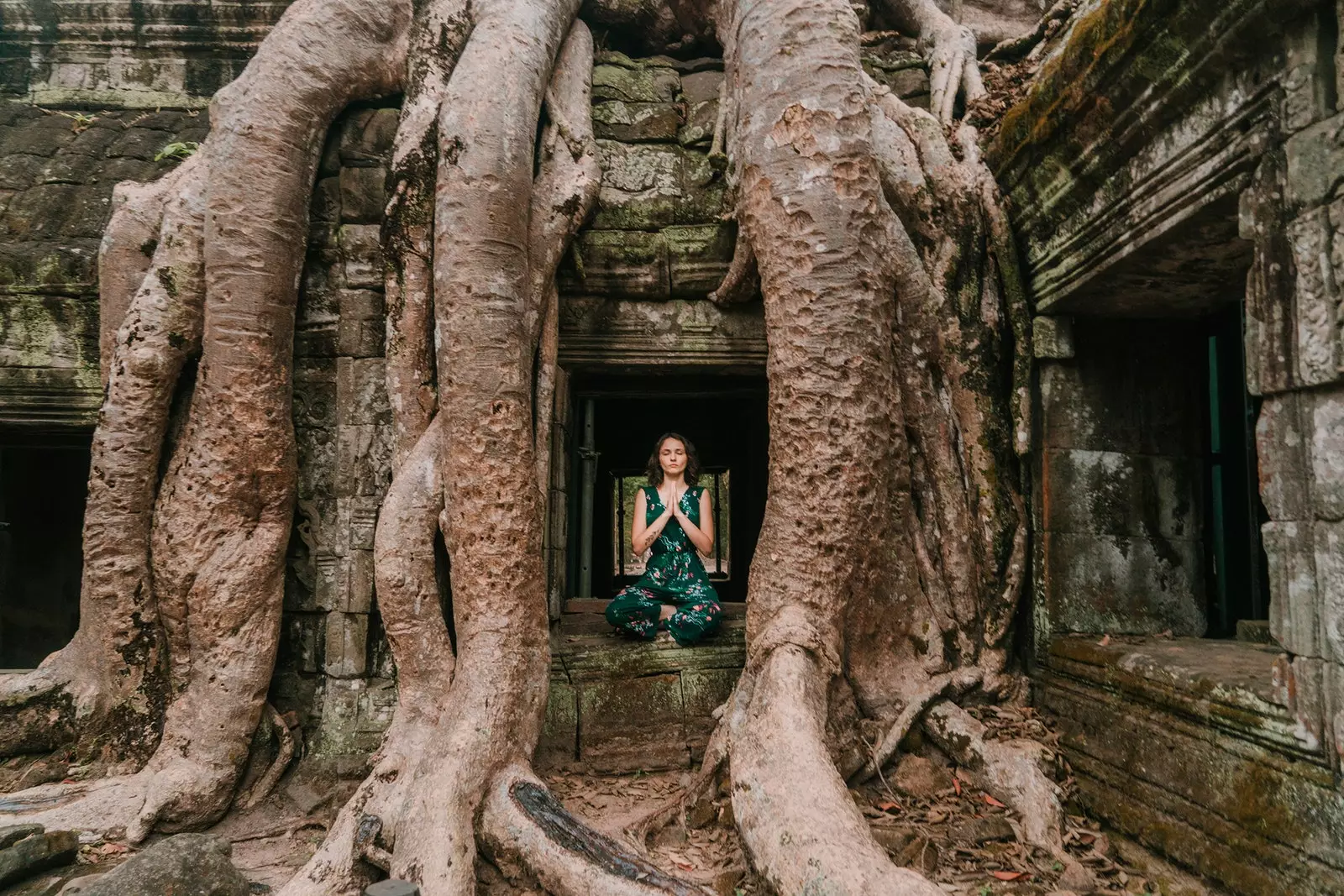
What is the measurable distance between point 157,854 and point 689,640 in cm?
186

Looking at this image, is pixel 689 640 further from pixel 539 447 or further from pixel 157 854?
pixel 157 854

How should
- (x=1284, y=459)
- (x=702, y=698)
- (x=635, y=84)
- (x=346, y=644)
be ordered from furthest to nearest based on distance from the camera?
1. (x=635, y=84)
2. (x=702, y=698)
3. (x=346, y=644)
4. (x=1284, y=459)

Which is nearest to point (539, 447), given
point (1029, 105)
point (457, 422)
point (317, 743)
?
point (457, 422)

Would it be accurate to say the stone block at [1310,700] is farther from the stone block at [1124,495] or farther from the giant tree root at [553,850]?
the giant tree root at [553,850]

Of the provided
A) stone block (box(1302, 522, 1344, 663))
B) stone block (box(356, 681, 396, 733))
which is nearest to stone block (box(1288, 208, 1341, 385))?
stone block (box(1302, 522, 1344, 663))

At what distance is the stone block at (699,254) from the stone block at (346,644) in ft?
6.22

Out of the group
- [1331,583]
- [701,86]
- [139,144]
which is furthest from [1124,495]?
[139,144]

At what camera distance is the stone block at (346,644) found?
2986 mm

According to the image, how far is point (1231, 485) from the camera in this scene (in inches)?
131

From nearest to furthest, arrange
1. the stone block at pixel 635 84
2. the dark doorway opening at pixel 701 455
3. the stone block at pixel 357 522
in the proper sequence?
the stone block at pixel 357 522, the stone block at pixel 635 84, the dark doorway opening at pixel 701 455

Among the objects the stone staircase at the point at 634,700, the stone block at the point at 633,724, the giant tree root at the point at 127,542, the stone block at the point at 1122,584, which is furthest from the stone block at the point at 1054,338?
the giant tree root at the point at 127,542

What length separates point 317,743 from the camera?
2.96 metres

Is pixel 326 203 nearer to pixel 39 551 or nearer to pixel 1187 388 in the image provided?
pixel 1187 388

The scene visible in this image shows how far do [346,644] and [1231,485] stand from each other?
378 centimetres
